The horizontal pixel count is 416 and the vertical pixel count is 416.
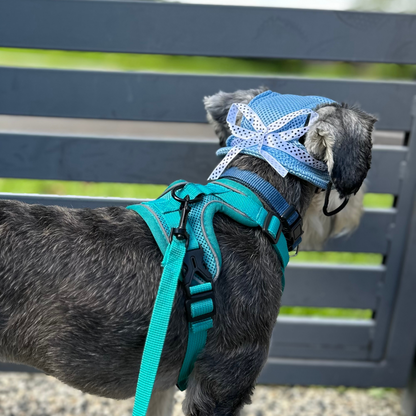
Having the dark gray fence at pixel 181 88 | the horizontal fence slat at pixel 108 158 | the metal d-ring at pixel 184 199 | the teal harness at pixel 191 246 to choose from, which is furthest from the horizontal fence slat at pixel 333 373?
the metal d-ring at pixel 184 199

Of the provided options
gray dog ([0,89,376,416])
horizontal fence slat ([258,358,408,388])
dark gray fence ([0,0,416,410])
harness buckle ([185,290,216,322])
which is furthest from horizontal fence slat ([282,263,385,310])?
harness buckle ([185,290,216,322])

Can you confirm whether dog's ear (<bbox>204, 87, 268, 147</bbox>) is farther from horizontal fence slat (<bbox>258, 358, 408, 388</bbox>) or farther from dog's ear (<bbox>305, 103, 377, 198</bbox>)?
horizontal fence slat (<bbox>258, 358, 408, 388</bbox>)

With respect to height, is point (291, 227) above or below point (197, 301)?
above

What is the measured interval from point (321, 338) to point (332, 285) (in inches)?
14.8

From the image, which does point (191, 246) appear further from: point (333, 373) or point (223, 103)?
point (333, 373)

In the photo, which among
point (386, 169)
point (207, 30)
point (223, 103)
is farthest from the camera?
point (386, 169)

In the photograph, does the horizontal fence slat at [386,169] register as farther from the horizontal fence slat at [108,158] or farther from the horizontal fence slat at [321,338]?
the horizontal fence slat at [321,338]

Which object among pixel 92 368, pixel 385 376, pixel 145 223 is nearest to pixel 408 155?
pixel 385 376

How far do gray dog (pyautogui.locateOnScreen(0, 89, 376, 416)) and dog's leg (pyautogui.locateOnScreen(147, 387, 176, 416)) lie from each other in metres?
0.50

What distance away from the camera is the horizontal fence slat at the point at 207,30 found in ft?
7.61

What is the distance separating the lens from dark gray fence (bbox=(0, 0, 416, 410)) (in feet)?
7.70

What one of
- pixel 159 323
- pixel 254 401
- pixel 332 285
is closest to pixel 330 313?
pixel 332 285

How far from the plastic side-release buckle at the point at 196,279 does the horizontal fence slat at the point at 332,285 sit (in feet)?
4.42

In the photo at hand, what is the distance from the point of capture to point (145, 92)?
8.06ft
